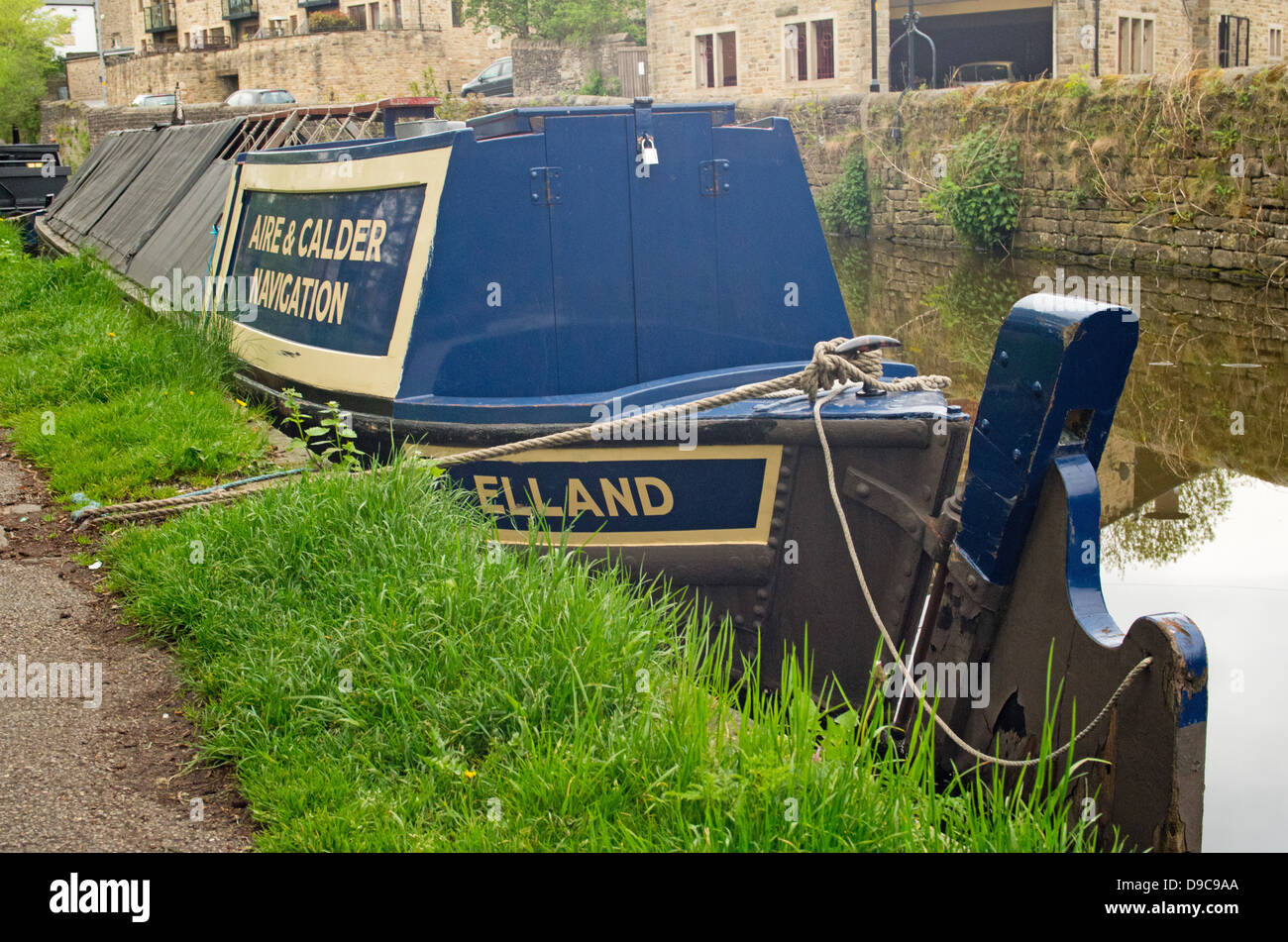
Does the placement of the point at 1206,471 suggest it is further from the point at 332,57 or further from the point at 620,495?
the point at 332,57

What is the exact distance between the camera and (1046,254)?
1797 centimetres

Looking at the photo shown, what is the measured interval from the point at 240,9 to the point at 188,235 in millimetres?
53019

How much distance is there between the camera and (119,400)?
6.27 m

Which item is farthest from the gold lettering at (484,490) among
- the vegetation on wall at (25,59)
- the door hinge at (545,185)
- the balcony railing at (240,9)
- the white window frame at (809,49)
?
the balcony railing at (240,9)

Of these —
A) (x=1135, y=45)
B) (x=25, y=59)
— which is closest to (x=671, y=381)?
(x=1135, y=45)

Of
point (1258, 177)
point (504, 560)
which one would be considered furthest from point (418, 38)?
point (504, 560)

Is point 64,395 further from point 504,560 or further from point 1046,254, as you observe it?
point 1046,254

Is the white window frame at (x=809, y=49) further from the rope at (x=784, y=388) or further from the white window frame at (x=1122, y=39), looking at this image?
the rope at (x=784, y=388)

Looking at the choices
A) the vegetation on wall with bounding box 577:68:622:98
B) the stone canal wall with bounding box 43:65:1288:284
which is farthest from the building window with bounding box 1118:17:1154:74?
the vegetation on wall with bounding box 577:68:622:98

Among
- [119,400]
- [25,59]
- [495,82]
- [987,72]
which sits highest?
[25,59]

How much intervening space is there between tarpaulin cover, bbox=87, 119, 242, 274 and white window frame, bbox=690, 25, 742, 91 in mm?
21777

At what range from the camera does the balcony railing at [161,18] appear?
62406 mm

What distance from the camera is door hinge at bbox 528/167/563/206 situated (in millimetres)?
4730
